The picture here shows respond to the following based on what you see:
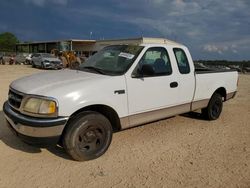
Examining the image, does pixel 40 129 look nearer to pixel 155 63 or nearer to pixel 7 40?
pixel 155 63

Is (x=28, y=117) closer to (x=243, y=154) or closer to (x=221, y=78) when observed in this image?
(x=243, y=154)

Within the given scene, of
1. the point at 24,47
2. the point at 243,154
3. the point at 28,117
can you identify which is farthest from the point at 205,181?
the point at 24,47

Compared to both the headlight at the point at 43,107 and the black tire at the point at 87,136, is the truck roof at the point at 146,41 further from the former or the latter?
the headlight at the point at 43,107

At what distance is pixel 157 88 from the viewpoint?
5031 mm

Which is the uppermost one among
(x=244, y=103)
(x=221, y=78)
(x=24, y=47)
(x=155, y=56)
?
(x=24, y=47)

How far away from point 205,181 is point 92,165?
5.48ft

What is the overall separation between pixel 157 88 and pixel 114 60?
0.95m

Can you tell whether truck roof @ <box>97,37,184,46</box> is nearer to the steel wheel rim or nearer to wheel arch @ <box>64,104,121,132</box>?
wheel arch @ <box>64,104,121,132</box>

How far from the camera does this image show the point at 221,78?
6.79 metres

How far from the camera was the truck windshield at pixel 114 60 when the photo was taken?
4730 mm

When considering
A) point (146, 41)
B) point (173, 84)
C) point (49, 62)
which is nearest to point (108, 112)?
point (173, 84)

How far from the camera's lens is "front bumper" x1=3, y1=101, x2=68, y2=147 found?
3783 millimetres

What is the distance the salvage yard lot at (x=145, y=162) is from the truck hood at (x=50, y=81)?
1133mm

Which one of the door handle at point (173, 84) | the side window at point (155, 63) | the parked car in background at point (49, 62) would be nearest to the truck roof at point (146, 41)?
the side window at point (155, 63)
